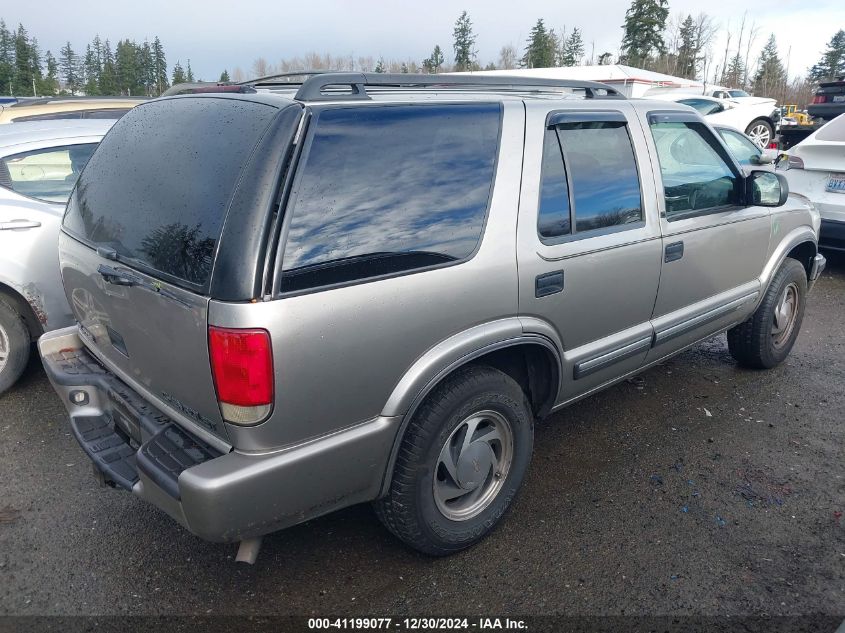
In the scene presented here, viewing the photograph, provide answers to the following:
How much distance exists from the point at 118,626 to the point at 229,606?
0.40 meters

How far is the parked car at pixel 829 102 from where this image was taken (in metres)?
14.9

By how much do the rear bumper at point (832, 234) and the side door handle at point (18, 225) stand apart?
23.9 feet

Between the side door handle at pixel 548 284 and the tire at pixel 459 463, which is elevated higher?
the side door handle at pixel 548 284

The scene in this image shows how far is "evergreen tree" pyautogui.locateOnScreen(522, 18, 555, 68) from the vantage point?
177ft

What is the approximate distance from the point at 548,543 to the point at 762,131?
17.3m

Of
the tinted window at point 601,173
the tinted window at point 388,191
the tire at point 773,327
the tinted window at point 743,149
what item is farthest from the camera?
the tinted window at point 743,149

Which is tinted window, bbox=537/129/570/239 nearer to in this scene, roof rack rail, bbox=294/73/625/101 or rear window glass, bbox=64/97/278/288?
roof rack rail, bbox=294/73/625/101

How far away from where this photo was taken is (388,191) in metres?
2.34

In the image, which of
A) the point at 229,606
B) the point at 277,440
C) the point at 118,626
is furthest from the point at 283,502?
the point at 118,626

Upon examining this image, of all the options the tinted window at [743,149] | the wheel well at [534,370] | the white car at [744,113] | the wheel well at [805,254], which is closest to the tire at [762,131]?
the white car at [744,113]

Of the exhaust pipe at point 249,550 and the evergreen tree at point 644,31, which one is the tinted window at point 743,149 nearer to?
the exhaust pipe at point 249,550

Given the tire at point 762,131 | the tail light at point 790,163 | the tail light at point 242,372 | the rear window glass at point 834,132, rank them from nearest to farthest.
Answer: the tail light at point 242,372 < the rear window glass at point 834,132 < the tail light at point 790,163 < the tire at point 762,131

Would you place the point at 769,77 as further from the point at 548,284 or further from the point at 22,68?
the point at 22,68

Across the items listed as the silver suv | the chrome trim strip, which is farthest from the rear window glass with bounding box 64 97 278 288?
the chrome trim strip
